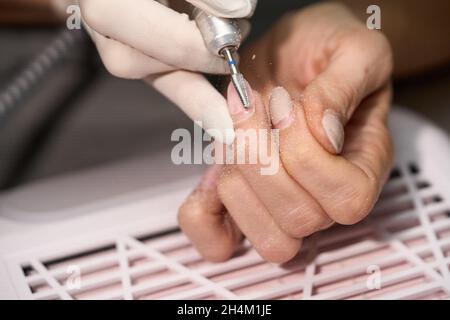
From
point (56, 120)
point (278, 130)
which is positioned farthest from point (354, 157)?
point (56, 120)

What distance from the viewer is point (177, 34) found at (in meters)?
0.30

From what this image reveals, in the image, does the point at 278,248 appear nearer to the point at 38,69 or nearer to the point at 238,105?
the point at 238,105

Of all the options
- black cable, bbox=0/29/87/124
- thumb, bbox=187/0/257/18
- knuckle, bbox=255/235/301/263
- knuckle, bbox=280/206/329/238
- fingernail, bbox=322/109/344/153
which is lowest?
knuckle, bbox=255/235/301/263

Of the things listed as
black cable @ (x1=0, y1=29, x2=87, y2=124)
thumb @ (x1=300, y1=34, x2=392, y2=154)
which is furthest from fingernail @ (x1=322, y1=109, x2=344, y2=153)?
black cable @ (x1=0, y1=29, x2=87, y2=124)

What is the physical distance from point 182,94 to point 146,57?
0.03m

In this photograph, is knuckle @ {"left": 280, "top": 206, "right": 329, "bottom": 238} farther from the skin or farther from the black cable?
the black cable

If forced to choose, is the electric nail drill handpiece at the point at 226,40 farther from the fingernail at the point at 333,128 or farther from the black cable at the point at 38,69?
the black cable at the point at 38,69

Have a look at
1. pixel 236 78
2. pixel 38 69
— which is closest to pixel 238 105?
pixel 236 78

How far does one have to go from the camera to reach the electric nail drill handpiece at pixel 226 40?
0.94 feet

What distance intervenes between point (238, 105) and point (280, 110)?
23 mm

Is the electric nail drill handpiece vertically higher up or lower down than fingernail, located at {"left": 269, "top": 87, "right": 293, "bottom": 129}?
higher up

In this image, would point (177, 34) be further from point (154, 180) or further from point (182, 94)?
point (154, 180)

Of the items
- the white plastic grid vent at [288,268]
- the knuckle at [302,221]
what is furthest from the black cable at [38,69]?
the knuckle at [302,221]

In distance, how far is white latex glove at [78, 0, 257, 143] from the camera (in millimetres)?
300
